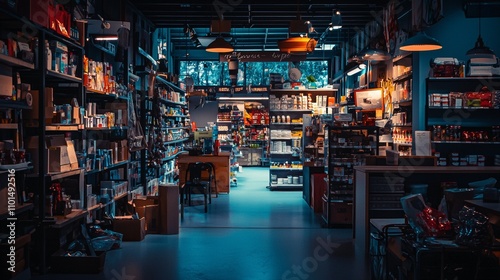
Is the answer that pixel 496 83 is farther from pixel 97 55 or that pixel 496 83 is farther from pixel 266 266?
pixel 97 55

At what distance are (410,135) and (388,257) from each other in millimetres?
Answer: 6378

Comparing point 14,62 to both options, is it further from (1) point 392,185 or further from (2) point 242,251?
(1) point 392,185

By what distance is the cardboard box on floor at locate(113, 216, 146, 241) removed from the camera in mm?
7527

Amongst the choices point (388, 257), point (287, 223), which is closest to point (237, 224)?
point (287, 223)

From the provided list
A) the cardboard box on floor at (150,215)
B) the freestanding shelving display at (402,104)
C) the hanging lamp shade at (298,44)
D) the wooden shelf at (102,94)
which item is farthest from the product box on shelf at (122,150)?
the freestanding shelving display at (402,104)

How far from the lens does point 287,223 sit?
9.02 meters

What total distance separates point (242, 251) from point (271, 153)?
7424mm

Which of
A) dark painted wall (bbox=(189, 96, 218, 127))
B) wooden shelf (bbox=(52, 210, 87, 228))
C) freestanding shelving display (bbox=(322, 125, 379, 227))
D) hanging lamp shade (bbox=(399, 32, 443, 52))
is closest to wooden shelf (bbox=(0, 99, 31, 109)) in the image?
wooden shelf (bbox=(52, 210, 87, 228))

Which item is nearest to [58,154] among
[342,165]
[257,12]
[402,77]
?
[342,165]

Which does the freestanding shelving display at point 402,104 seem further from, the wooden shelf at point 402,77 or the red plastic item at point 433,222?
the red plastic item at point 433,222

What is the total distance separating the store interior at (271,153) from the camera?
501 centimetres

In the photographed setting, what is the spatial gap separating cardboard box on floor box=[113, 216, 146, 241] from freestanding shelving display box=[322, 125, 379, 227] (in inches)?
122

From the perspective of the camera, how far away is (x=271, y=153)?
46.5 feet

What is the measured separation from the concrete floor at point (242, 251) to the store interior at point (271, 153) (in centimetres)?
4
